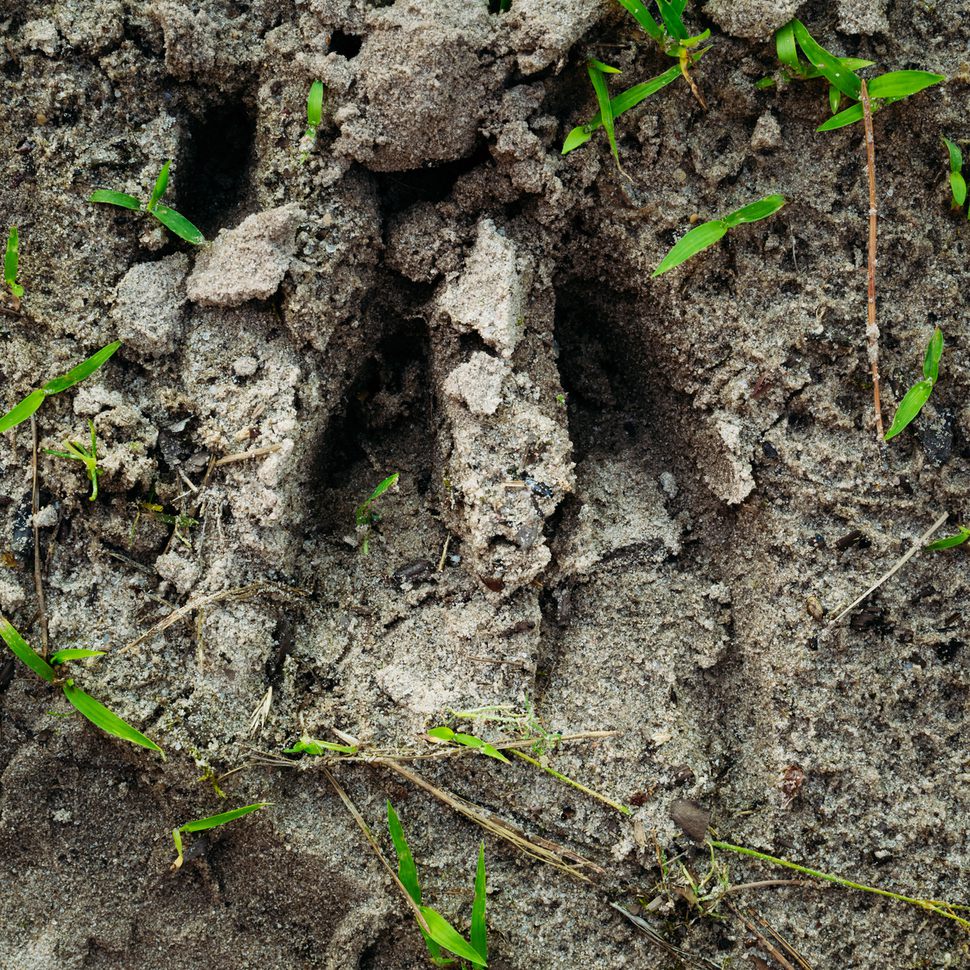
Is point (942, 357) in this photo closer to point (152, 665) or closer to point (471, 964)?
point (471, 964)

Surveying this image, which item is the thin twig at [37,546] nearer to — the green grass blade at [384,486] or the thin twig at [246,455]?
the thin twig at [246,455]

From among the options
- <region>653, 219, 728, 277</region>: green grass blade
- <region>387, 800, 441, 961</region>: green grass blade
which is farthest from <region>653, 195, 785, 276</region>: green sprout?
<region>387, 800, 441, 961</region>: green grass blade

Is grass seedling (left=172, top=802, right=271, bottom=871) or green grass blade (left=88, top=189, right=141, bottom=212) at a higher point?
green grass blade (left=88, top=189, right=141, bottom=212)

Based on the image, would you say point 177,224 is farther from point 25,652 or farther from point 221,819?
point 221,819

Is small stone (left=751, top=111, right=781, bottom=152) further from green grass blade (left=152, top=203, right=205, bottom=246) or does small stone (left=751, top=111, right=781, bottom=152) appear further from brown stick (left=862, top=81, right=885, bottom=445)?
green grass blade (left=152, top=203, right=205, bottom=246)

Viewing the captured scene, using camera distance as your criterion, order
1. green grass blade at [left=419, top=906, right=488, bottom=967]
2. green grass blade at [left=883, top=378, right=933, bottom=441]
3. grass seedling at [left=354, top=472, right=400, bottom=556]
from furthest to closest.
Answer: grass seedling at [left=354, top=472, right=400, bottom=556] < green grass blade at [left=883, top=378, right=933, bottom=441] < green grass blade at [left=419, top=906, right=488, bottom=967]
